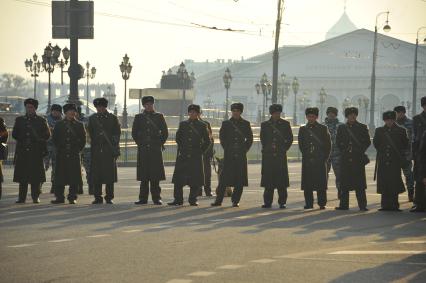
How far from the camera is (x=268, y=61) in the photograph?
6093 inches

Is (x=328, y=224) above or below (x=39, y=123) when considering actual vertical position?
below

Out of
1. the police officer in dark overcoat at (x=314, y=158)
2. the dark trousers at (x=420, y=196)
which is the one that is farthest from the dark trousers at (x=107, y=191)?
the dark trousers at (x=420, y=196)

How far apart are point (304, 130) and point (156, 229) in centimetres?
556

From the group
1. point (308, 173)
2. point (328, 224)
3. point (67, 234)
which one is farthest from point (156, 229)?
point (308, 173)

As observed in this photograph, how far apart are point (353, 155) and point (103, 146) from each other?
4213 mm

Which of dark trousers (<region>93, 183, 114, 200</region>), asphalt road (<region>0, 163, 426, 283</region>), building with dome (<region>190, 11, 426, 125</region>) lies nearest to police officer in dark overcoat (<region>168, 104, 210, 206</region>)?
asphalt road (<region>0, 163, 426, 283</region>)

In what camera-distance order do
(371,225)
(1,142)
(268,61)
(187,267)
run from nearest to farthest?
(187,267), (371,225), (1,142), (268,61)

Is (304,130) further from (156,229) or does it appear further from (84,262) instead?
(84,262)

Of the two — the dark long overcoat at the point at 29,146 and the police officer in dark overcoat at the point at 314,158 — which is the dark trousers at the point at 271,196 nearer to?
the police officer in dark overcoat at the point at 314,158

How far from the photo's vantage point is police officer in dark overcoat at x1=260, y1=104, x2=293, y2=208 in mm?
19828

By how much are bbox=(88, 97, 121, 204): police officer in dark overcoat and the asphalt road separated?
0.75 meters

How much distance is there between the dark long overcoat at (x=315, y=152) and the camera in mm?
19734

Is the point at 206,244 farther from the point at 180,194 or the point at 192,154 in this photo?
the point at 192,154

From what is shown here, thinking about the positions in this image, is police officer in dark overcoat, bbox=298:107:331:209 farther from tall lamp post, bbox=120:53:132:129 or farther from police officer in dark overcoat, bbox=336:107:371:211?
tall lamp post, bbox=120:53:132:129
